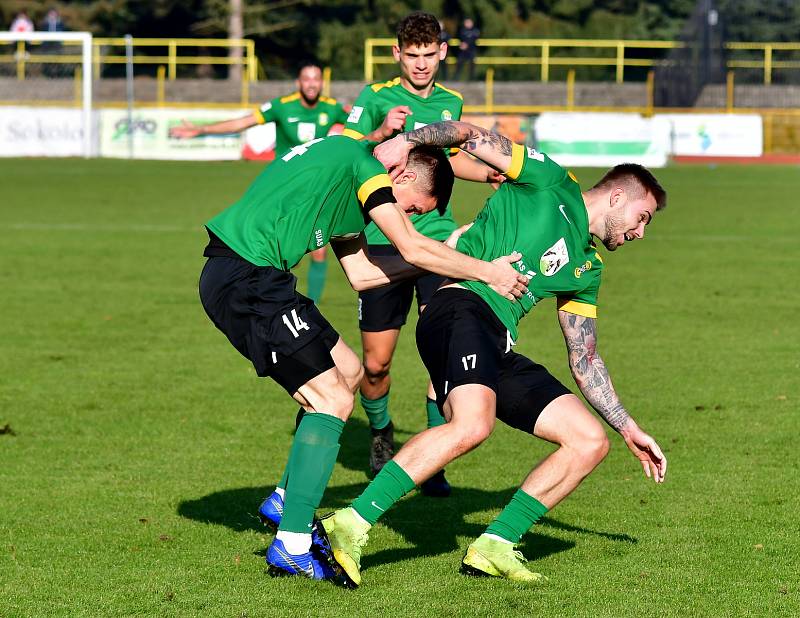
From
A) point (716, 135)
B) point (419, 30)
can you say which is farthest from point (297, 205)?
point (716, 135)

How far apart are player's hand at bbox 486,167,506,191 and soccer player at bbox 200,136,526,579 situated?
0.53m

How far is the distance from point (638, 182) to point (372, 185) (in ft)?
4.00

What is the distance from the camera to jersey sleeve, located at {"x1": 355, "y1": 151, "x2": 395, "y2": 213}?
5.66 m

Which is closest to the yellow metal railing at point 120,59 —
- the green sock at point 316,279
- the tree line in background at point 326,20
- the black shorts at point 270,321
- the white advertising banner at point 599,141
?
the tree line in background at point 326,20

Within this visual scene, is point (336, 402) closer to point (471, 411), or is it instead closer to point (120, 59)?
point (471, 411)

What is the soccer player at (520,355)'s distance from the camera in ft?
18.4

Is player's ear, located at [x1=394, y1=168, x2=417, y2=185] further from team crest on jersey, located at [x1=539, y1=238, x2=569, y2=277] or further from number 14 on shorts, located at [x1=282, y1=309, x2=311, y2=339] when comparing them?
number 14 on shorts, located at [x1=282, y1=309, x2=311, y2=339]

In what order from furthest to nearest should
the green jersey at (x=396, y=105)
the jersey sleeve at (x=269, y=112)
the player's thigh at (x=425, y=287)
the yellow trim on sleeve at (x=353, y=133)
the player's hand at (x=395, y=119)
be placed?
the jersey sleeve at (x=269, y=112) < the green jersey at (x=396, y=105) < the yellow trim on sleeve at (x=353, y=133) < the player's thigh at (x=425, y=287) < the player's hand at (x=395, y=119)

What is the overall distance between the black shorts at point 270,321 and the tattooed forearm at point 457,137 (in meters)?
0.83

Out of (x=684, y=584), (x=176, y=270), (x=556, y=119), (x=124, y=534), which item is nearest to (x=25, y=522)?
(x=124, y=534)

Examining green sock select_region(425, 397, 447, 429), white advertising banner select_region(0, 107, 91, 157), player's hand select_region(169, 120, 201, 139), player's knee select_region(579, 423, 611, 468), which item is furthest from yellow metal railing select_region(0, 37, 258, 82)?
player's knee select_region(579, 423, 611, 468)

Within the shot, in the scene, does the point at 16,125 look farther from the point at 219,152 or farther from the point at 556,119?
the point at 556,119

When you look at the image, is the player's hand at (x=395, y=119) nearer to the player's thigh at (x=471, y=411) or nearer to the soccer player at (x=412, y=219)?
the soccer player at (x=412, y=219)

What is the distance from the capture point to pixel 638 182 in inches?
238
